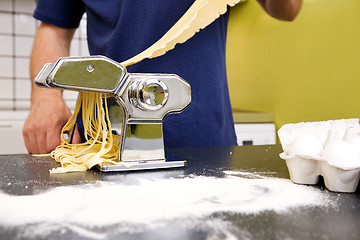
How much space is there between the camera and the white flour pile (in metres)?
0.34

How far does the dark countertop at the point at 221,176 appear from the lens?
0.30 metres

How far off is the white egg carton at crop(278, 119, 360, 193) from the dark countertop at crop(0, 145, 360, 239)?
2cm

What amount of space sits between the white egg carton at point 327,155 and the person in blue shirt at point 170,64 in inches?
15.7

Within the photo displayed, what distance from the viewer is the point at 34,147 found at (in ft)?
3.05

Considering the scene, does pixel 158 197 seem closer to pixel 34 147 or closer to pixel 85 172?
pixel 85 172

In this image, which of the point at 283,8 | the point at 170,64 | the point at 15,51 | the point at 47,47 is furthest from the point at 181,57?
the point at 15,51

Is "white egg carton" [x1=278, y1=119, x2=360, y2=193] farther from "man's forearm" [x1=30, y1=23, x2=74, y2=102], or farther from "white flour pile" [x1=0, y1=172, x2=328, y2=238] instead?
"man's forearm" [x1=30, y1=23, x2=74, y2=102]

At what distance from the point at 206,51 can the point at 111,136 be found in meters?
0.44

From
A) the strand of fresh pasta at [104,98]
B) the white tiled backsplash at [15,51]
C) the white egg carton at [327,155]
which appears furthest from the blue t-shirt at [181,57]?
the white tiled backsplash at [15,51]

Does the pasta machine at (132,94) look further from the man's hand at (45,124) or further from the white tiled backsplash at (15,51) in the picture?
the white tiled backsplash at (15,51)

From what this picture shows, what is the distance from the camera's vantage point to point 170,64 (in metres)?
0.93

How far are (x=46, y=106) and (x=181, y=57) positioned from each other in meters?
0.37

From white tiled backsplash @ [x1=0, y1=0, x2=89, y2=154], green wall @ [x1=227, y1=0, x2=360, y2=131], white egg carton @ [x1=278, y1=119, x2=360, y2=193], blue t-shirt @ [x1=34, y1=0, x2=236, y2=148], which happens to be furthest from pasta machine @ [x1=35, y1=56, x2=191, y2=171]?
white tiled backsplash @ [x1=0, y1=0, x2=89, y2=154]

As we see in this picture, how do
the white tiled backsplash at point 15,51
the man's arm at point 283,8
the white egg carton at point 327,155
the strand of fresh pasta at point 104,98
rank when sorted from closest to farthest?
1. the white egg carton at point 327,155
2. the strand of fresh pasta at point 104,98
3. the man's arm at point 283,8
4. the white tiled backsplash at point 15,51
